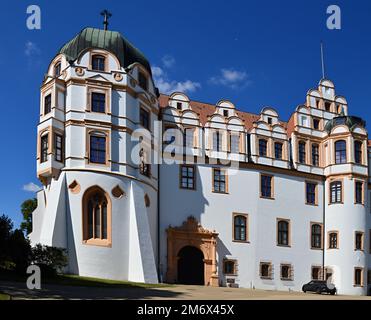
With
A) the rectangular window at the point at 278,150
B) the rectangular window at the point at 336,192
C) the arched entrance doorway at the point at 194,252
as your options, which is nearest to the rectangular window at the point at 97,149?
the arched entrance doorway at the point at 194,252

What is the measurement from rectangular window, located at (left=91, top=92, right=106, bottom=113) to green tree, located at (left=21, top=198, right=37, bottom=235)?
23585mm

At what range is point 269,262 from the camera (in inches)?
1658

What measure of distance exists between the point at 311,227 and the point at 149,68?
1761 centimetres

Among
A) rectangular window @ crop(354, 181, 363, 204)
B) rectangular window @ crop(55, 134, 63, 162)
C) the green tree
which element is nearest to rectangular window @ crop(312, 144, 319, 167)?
rectangular window @ crop(354, 181, 363, 204)

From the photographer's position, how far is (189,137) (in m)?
41.8

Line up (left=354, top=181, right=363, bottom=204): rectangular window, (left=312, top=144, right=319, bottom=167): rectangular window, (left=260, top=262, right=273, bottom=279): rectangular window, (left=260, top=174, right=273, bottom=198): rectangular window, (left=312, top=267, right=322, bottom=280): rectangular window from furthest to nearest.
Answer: (left=312, top=144, right=319, bottom=167): rectangular window, (left=354, top=181, right=363, bottom=204): rectangular window, (left=312, top=267, right=322, bottom=280): rectangular window, (left=260, top=174, right=273, bottom=198): rectangular window, (left=260, top=262, right=273, bottom=279): rectangular window

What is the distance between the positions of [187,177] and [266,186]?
6610 millimetres

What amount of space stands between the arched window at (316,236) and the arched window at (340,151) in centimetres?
553

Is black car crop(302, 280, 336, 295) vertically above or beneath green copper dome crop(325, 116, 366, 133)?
beneath

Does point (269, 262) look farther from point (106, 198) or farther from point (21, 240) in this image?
point (21, 240)

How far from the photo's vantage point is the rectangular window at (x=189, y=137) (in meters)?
41.6

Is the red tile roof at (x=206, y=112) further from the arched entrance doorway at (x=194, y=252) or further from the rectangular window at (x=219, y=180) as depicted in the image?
the arched entrance doorway at (x=194, y=252)

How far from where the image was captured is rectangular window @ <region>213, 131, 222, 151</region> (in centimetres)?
4234

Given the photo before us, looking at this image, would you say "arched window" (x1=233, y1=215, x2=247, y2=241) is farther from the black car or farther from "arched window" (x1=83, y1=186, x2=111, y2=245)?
"arched window" (x1=83, y1=186, x2=111, y2=245)
